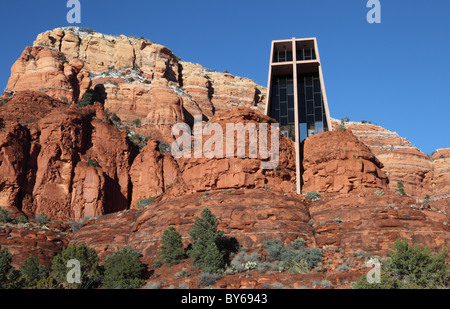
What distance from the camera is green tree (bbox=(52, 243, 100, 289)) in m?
29.2

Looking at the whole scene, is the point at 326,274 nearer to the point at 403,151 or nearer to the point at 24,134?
the point at 24,134

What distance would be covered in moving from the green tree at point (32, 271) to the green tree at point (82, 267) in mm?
1359

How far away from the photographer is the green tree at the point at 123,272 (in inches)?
1121

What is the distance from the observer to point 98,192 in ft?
172

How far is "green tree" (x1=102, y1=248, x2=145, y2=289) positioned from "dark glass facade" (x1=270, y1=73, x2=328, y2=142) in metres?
24.5

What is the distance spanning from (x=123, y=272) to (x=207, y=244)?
202 inches

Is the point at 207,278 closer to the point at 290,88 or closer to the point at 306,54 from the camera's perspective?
the point at 290,88

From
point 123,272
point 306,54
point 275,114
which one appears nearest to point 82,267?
point 123,272

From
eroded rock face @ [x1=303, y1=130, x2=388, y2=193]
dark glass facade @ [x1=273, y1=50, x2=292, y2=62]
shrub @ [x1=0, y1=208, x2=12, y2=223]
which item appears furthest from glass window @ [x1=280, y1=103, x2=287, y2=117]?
shrub @ [x1=0, y1=208, x2=12, y2=223]

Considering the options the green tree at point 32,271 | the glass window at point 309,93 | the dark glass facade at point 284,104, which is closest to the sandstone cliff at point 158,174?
the green tree at point 32,271

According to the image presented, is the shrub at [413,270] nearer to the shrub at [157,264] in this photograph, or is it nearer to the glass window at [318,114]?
the shrub at [157,264]

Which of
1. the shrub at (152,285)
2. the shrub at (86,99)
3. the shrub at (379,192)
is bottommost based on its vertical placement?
the shrub at (152,285)

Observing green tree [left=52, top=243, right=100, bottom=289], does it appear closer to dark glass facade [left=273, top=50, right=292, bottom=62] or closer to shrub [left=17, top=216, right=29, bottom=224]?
shrub [left=17, top=216, right=29, bottom=224]
